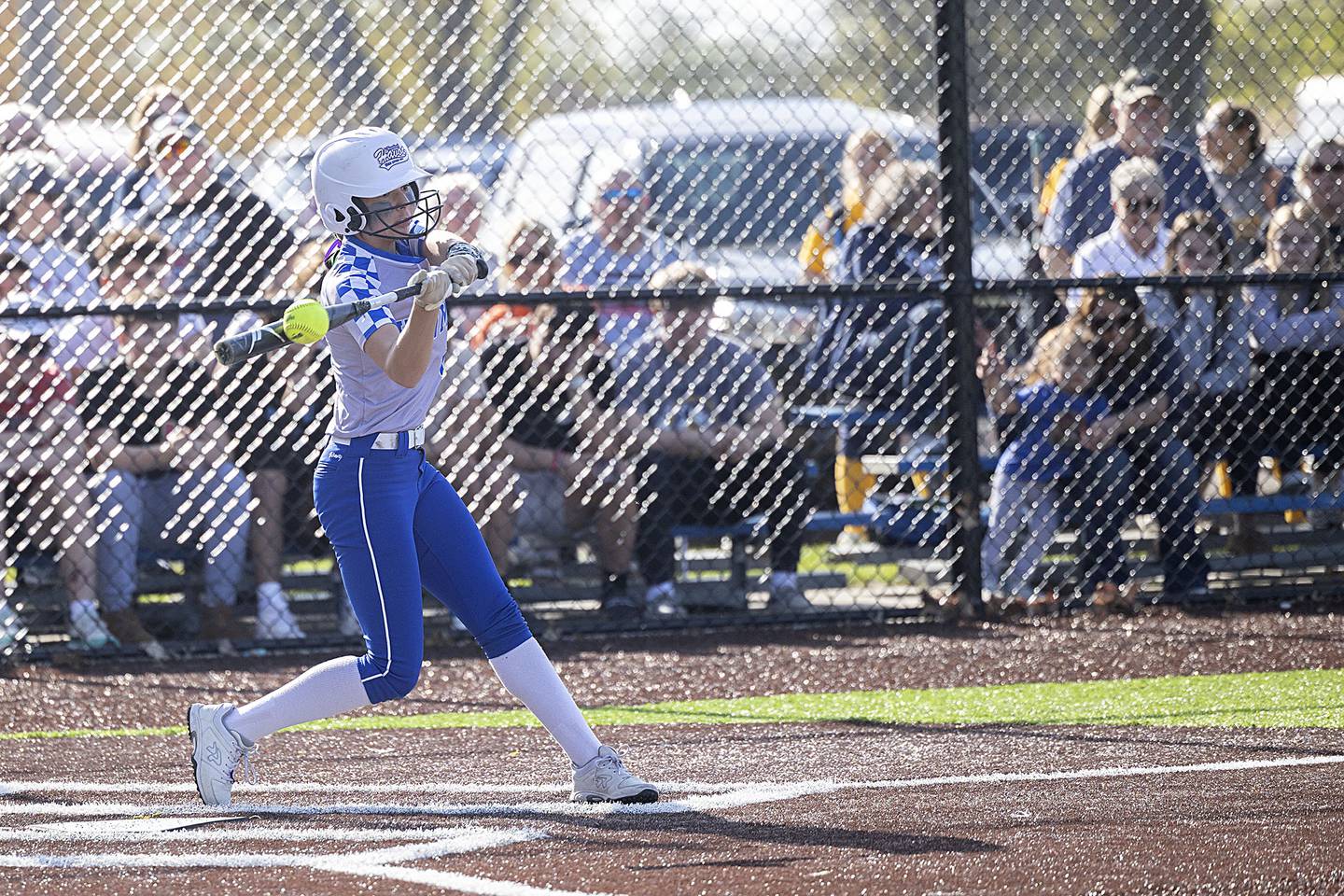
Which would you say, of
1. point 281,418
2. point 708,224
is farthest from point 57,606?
point 708,224

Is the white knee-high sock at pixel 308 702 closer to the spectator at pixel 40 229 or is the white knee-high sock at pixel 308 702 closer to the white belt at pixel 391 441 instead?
the white belt at pixel 391 441

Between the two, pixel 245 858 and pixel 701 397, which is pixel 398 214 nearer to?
pixel 245 858

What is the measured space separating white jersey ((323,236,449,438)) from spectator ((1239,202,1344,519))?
452 centimetres

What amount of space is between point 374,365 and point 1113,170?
472 cm

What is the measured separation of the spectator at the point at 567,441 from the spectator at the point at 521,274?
8 cm

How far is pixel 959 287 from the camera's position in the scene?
701 cm

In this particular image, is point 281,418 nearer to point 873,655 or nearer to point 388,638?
point 873,655

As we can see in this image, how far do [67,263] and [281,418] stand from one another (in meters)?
1.08

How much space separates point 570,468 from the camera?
7.27m

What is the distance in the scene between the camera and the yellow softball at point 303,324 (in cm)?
365

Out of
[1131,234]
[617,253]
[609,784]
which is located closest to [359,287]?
[609,784]

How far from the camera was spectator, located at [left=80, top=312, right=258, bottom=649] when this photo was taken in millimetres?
6879

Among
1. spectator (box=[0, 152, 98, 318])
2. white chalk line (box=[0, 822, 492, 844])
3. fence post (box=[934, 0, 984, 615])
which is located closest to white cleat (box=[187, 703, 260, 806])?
white chalk line (box=[0, 822, 492, 844])

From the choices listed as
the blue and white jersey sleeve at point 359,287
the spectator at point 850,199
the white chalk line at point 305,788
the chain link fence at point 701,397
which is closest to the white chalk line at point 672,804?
the white chalk line at point 305,788
